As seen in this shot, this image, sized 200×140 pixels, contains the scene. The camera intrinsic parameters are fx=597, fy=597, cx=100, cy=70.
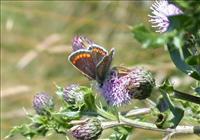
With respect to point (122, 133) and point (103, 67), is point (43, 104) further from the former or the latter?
point (103, 67)

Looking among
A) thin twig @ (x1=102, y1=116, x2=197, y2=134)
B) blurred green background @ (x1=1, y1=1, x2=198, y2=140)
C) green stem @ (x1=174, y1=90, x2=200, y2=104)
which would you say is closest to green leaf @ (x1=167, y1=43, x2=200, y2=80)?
green stem @ (x1=174, y1=90, x2=200, y2=104)

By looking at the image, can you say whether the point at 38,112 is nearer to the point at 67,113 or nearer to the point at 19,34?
the point at 67,113

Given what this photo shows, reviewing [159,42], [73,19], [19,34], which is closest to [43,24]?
[19,34]

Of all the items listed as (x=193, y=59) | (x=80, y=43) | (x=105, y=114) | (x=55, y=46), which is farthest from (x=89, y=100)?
(x=55, y=46)

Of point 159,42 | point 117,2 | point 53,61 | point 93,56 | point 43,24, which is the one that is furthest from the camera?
point 43,24

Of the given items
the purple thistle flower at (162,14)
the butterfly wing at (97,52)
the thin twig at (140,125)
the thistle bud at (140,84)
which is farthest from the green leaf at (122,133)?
the purple thistle flower at (162,14)

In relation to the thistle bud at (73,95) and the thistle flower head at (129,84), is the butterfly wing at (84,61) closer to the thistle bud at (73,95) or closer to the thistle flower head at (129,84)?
the thistle flower head at (129,84)
